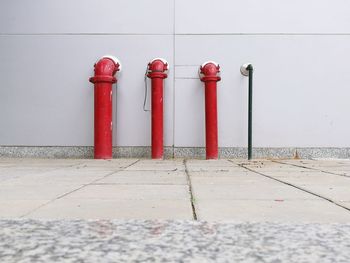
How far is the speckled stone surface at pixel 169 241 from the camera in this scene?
0.61m

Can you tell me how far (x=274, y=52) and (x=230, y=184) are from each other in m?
2.83

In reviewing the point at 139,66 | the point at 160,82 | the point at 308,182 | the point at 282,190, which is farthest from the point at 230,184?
the point at 139,66

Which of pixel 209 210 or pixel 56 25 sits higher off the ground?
pixel 56 25

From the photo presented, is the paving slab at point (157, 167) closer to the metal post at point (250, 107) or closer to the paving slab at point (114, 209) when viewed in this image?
the metal post at point (250, 107)

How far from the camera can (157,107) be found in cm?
407

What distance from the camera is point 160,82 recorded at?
409 cm

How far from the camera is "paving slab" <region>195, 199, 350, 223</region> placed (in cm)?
103

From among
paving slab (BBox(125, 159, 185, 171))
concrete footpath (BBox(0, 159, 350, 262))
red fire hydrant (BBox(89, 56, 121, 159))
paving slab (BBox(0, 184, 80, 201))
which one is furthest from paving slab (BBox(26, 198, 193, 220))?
red fire hydrant (BBox(89, 56, 121, 159))

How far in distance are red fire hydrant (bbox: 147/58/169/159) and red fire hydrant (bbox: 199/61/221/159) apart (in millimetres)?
447

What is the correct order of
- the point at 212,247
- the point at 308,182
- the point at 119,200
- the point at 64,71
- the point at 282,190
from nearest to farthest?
1. the point at 212,247
2. the point at 119,200
3. the point at 282,190
4. the point at 308,182
5. the point at 64,71

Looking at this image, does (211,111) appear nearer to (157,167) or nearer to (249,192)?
(157,167)

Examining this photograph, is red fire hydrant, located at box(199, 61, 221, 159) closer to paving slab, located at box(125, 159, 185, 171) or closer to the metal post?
the metal post

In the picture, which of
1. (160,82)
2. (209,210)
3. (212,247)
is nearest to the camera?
(212,247)

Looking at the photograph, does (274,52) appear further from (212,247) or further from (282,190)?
(212,247)
